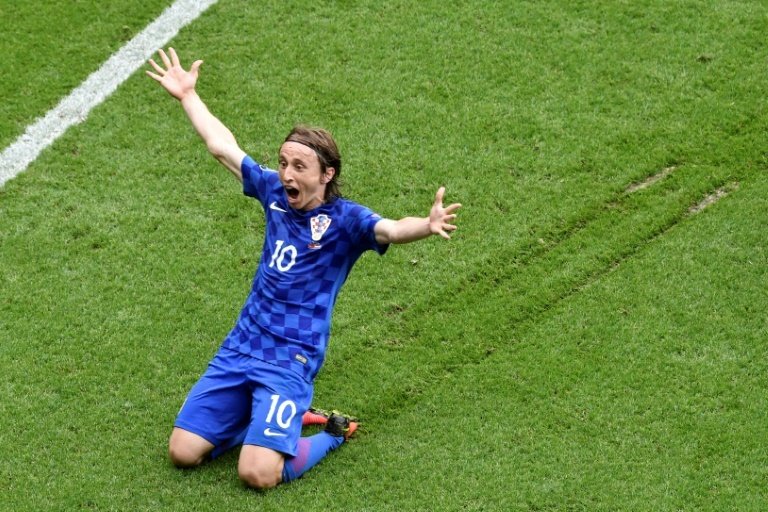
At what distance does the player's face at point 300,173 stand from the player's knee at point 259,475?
57.4 inches

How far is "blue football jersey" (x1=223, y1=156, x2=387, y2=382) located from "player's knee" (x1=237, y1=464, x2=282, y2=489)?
0.57m

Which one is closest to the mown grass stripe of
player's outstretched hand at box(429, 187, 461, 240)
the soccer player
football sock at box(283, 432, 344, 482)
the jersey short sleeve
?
football sock at box(283, 432, 344, 482)

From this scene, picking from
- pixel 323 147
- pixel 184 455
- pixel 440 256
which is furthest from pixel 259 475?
pixel 440 256

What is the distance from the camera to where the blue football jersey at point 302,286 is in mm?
7039

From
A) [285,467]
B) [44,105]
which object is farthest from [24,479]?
[44,105]

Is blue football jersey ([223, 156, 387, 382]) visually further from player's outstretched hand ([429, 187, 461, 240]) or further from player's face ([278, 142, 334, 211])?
player's outstretched hand ([429, 187, 461, 240])

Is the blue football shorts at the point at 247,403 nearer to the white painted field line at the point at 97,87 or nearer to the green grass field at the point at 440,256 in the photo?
the green grass field at the point at 440,256

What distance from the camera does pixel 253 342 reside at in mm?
7086

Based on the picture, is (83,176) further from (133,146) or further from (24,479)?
(24,479)

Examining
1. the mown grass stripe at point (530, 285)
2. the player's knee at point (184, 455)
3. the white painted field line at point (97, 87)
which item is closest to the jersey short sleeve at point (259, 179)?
the mown grass stripe at point (530, 285)

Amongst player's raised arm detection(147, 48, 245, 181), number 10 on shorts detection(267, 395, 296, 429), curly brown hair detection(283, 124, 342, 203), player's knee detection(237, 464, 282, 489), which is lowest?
player's knee detection(237, 464, 282, 489)

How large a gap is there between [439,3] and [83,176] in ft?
10.8

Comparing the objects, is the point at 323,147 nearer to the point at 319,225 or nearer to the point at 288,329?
the point at 319,225

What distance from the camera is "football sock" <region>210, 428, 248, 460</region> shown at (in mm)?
7078
